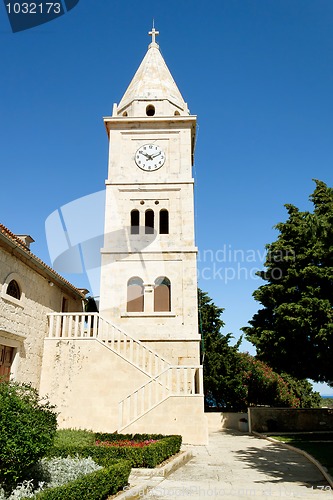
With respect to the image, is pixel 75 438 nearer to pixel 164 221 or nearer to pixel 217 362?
pixel 164 221

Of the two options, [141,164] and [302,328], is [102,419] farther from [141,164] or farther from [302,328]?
[141,164]

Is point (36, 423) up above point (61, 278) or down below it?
below

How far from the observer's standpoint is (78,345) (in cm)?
1842

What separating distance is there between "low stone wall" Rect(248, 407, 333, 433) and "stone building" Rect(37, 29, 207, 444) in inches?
301

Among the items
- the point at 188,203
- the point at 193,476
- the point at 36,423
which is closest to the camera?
the point at 36,423

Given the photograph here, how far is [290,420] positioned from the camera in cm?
2486

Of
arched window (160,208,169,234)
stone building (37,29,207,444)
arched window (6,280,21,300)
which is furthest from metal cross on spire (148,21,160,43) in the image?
arched window (6,280,21,300)

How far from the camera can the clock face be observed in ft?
83.1

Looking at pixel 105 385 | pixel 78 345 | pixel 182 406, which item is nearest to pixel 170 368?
pixel 182 406

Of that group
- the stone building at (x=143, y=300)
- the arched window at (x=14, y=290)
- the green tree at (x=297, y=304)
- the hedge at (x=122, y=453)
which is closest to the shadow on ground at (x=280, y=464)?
the stone building at (x=143, y=300)

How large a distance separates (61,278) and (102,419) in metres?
6.93

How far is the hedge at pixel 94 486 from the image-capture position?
23.9ft

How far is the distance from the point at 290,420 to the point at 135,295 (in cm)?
1192

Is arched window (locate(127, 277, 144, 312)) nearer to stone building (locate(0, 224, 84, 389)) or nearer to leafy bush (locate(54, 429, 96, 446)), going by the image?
stone building (locate(0, 224, 84, 389))
